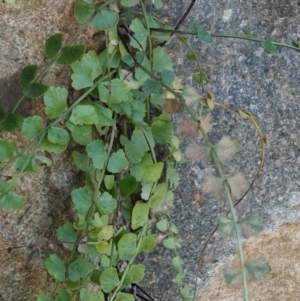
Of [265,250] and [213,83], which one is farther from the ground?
[213,83]

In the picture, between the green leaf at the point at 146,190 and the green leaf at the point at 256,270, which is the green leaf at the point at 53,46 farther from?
the green leaf at the point at 256,270

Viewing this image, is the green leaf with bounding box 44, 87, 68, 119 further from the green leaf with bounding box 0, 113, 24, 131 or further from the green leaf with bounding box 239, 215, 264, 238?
the green leaf with bounding box 239, 215, 264, 238

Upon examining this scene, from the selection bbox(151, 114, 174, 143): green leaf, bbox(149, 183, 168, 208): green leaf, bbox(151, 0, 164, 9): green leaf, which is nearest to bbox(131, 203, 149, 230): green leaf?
bbox(149, 183, 168, 208): green leaf

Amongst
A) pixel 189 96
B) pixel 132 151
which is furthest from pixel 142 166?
pixel 189 96

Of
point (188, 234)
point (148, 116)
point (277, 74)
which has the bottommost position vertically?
point (188, 234)

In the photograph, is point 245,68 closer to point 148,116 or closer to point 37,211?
point 148,116

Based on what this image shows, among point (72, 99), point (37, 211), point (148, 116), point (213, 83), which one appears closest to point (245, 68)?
point (213, 83)

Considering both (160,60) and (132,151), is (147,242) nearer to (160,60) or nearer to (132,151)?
(132,151)
